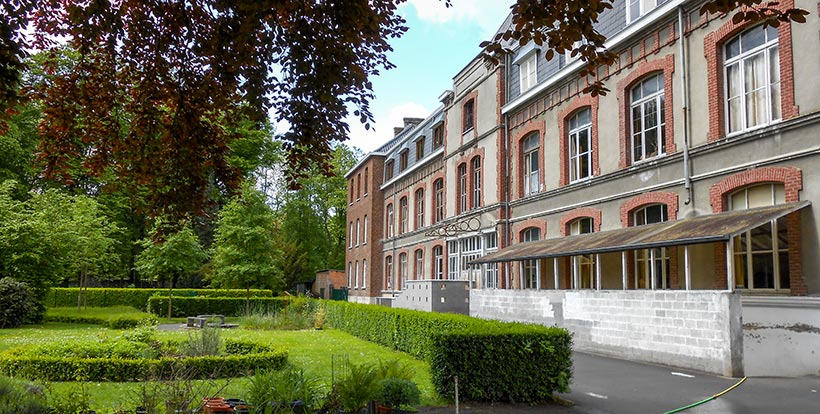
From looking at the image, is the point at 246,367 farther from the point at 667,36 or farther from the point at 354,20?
the point at 667,36

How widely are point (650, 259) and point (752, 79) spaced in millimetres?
4644

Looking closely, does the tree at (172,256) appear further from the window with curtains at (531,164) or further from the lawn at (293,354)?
the window with curtains at (531,164)

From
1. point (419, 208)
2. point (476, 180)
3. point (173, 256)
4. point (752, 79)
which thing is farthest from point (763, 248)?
point (173, 256)

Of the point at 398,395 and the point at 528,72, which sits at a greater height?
the point at 528,72

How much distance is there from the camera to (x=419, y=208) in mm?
33750

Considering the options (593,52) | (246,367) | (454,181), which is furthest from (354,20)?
(454,181)

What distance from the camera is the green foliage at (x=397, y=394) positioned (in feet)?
25.3

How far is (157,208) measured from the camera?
842 cm

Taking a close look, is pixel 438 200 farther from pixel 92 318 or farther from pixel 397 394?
pixel 397 394

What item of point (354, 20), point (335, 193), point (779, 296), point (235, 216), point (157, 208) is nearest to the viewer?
point (354, 20)

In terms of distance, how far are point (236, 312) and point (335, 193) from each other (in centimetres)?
3028

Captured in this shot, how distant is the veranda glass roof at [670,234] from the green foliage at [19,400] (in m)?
10.3

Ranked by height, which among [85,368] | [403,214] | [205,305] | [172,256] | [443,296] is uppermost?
[403,214]

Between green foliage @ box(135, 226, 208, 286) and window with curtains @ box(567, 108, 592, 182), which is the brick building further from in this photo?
green foliage @ box(135, 226, 208, 286)
